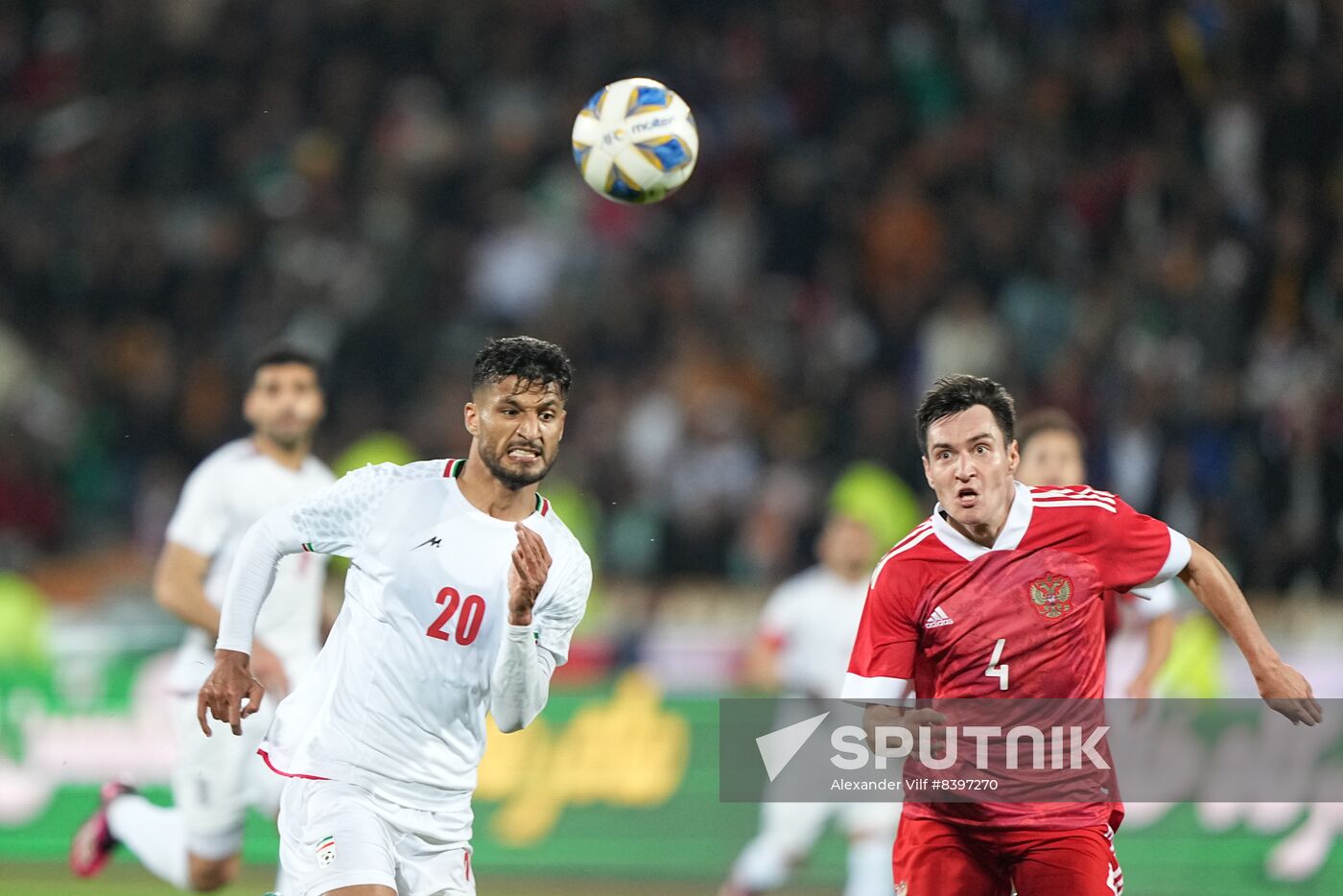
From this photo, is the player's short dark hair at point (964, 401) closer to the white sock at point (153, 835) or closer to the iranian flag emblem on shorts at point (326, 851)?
the iranian flag emblem on shorts at point (326, 851)

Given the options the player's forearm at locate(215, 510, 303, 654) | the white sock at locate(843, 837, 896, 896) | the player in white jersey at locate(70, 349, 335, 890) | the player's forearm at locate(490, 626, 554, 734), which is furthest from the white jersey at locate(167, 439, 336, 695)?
the white sock at locate(843, 837, 896, 896)

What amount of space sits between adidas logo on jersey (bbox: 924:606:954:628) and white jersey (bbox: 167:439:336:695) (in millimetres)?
3153

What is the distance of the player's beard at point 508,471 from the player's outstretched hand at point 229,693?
36.9 inches

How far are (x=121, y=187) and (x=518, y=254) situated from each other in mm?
3738

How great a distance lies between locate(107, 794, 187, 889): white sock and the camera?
7.70m

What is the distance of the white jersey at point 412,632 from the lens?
5324 millimetres

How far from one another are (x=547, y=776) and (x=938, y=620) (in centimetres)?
558

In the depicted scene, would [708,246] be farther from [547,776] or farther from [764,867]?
[764,867]

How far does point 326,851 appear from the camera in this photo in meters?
5.13

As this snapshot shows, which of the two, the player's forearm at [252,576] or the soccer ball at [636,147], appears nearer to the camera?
the player's forearm at [252,576]

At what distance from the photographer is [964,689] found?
5.41m

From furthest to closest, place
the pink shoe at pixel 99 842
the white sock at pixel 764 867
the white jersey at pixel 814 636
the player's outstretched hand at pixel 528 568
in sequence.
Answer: the white jersey at pixel 814 636
the white sock at pixel 764 867
the pink shoe at pixel 99 842
the player's outstretched hand at pixel 528 568

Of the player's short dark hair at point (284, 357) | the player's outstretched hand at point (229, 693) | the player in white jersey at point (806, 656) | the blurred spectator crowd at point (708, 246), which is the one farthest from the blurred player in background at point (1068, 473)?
the blurred spectator crowd at point (708, 246)

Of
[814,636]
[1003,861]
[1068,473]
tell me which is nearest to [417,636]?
[1003,861]
